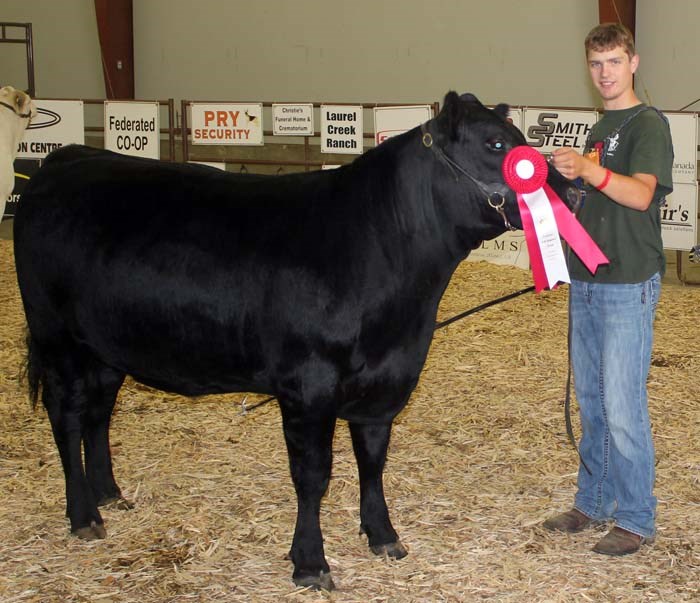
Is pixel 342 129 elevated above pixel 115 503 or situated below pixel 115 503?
above

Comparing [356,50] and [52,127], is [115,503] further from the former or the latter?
[356,50]

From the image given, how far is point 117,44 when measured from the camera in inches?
515

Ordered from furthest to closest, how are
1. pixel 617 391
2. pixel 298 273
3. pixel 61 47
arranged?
pixel 61 47 → pixel 617 391 → pixel 298 273

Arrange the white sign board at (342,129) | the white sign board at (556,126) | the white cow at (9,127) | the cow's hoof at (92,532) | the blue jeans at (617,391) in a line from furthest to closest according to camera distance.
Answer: the white sign board at (342,129) < the white sign board at (556,126) < the white cow at (9,127) < the cow's hoof at (92,532) < the blue jeans at (617,391)

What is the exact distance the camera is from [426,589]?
3.01 meters

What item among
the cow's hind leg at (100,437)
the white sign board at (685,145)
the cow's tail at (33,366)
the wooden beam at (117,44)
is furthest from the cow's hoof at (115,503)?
the wooden beam at (117,44)

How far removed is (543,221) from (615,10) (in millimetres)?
7911

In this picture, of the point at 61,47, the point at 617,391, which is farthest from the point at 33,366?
the point at 61,47

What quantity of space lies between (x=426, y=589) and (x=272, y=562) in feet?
1.75

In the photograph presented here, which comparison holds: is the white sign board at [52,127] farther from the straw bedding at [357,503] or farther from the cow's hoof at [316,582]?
the cow's hoof at [316,582]

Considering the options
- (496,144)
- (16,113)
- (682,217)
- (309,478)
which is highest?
(16,113)

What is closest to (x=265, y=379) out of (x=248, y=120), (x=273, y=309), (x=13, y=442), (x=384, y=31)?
(x=273, y=309)

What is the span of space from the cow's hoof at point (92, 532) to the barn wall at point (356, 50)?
8.51 metres

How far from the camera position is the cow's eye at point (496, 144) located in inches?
110
